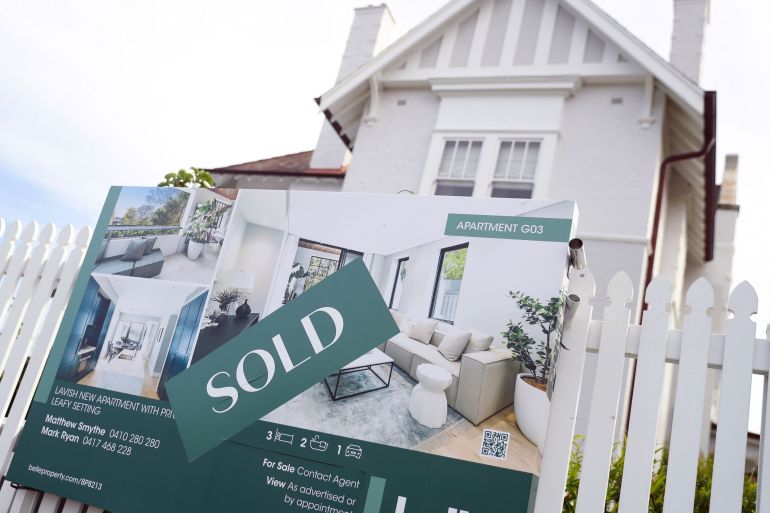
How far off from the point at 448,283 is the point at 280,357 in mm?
1087

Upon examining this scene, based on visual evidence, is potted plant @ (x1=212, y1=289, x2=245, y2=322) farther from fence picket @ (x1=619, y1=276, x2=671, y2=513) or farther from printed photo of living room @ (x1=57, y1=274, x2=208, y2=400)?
fence picket @ (x1=619, y1=276, x2=671, y2=513)

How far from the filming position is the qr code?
2.52 m

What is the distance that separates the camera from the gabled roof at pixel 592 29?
6727mm

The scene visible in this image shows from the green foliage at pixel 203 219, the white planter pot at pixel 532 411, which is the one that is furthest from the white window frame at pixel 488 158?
the white planter pot at pixel 532 411

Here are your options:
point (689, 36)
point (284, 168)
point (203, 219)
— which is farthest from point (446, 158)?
point (203, 219)

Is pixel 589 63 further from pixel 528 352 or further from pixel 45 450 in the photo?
pixel 45 450

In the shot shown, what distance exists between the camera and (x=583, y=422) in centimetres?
565

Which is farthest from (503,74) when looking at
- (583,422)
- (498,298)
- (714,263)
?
(714,263)

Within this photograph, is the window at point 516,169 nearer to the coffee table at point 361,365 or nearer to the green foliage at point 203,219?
the green foliage at point 203,219

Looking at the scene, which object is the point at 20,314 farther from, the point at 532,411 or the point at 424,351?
the point at 532,411

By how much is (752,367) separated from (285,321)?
2.46 metres

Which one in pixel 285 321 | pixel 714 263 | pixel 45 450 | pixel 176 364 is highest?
pixel 714 263

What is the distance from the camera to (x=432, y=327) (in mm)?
2824

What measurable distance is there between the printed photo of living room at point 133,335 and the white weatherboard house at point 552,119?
453 centimetres
